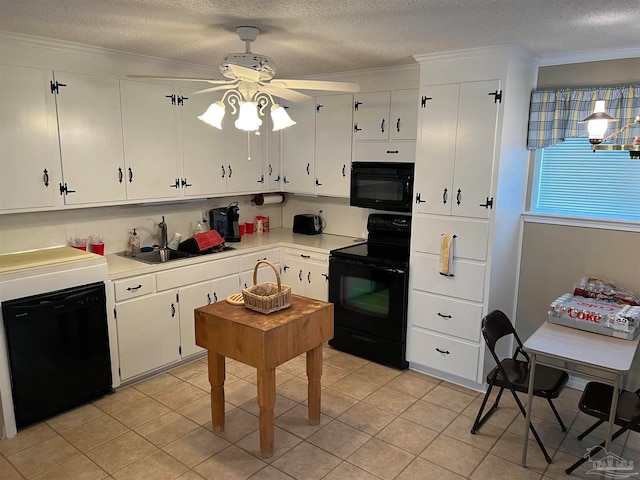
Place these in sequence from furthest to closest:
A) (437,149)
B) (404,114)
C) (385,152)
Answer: (385,152), (404,114), (437,149)

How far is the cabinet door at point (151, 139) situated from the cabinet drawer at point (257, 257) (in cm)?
84

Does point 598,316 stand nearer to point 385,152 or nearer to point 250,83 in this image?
point 385,152

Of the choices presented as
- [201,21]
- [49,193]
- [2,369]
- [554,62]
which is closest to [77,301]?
[2,369]

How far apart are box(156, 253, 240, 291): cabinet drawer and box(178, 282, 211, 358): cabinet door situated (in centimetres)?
6

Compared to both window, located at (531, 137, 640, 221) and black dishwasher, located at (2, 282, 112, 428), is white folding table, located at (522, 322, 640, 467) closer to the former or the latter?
window, located at (531, 137, 640, 221)

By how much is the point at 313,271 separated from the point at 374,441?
177 cm

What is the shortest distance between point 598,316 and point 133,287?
3.12 meters

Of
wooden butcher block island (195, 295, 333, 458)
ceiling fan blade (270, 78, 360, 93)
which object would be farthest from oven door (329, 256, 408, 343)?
ceiling fan blade (270, 78, 360, 93)

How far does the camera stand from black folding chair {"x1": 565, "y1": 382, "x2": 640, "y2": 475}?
8.05 feet

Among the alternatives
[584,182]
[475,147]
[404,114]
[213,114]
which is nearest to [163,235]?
[213,114]

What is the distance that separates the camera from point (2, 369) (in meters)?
2.84

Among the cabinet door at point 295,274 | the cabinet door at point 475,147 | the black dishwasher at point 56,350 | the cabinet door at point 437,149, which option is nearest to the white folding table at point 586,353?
the cabinet door at point 475,147

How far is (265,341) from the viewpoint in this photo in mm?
2547

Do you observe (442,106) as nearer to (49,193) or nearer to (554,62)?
(554,62)
